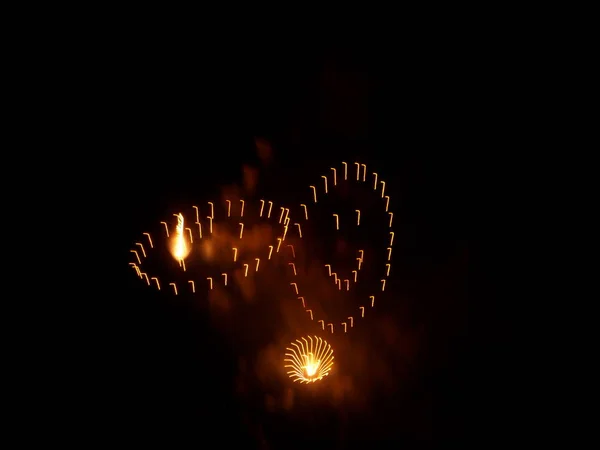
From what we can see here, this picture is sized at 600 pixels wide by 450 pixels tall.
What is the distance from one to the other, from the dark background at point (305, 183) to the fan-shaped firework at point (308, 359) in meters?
0.12

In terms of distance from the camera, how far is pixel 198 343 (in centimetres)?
231

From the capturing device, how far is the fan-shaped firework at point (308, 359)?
7.89 ft

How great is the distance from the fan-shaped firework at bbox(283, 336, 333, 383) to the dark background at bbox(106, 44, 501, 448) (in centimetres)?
12

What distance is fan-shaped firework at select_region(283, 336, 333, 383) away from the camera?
2.40 meters

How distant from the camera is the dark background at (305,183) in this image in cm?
223

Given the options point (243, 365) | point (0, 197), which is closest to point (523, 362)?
point (243, 365)

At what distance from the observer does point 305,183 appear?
2.41 metres

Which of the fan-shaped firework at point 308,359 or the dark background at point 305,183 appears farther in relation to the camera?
the fan-shaped firework at point 308,359

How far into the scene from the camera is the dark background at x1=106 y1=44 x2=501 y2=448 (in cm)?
223

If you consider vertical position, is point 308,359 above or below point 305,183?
below

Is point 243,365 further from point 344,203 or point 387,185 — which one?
point 387,185

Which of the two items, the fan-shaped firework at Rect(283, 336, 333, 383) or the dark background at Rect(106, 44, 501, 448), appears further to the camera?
the fan-shaped firework at Rect(283, 336, 333, 383)

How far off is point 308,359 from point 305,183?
0.80m

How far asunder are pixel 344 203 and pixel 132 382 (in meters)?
1.21
